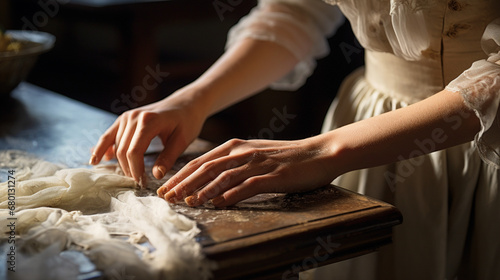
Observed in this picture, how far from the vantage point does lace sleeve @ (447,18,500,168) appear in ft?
2.64

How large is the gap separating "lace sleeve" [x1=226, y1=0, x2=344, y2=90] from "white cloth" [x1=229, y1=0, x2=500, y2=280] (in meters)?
0.21

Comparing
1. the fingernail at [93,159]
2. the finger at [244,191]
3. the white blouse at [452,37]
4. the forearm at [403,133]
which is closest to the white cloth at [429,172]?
the white blouse at [452,37]

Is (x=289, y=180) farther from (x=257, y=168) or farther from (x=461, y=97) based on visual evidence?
(x=461, y=97)

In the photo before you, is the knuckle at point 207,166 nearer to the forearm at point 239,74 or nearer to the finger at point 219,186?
the finger at point 219,186

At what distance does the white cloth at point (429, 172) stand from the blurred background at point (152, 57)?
2041mm

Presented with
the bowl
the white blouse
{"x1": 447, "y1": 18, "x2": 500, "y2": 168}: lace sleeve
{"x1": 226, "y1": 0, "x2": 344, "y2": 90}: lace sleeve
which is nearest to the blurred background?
the bowl

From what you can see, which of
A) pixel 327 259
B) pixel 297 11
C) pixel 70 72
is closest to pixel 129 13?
pixel 70 72

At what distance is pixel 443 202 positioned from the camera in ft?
3.39

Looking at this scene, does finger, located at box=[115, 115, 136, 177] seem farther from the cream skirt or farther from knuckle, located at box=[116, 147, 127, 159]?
the cream skirt

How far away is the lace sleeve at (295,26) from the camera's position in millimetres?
1262

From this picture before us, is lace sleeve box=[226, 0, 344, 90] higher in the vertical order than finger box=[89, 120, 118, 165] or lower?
higher

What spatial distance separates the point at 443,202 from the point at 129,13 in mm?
2228

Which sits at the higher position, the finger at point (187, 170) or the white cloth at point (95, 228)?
the finger at point (187, 170)

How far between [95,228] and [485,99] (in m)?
0.56
